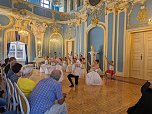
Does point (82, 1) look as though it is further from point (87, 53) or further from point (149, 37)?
point (149, 37)

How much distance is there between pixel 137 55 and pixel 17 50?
9701mm

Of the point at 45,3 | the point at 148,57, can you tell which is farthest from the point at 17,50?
the point at 148,57

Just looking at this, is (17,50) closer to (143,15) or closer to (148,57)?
(143,15)

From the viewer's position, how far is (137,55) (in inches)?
363

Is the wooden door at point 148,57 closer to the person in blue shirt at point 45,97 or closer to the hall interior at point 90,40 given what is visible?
the hall interior at point 90,40

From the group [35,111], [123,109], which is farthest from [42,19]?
[35,111]

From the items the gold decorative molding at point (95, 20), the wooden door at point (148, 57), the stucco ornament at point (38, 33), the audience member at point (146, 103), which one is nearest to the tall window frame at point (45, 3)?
the stucco ornament at point (38, 33)

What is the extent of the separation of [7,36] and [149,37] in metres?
10.0

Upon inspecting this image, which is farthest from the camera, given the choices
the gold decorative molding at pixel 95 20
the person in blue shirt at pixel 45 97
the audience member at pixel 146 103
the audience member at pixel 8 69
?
the gold decorative molding at pixel 95 20

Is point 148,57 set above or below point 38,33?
below

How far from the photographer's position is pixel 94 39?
1221 centimetres

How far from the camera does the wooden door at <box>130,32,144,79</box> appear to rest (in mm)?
8969

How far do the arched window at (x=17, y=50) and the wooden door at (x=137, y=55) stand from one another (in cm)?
903

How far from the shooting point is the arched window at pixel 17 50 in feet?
45.3
